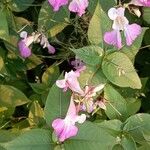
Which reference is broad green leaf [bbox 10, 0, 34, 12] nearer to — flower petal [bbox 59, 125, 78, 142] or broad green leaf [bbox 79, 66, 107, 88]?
broad green leaf [bbox 79, 66, 107, 88]

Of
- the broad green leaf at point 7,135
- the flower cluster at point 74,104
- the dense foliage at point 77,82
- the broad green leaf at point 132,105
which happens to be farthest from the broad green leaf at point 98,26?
the broad green leaf at point 7,135

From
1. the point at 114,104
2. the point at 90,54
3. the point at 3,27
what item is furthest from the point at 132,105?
the point at 3,27

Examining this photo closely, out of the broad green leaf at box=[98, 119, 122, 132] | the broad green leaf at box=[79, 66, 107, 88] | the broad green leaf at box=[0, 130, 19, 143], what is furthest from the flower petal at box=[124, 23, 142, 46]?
the broad green leaf at box=[0, 130, 19, 143]

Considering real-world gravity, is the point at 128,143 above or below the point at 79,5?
below

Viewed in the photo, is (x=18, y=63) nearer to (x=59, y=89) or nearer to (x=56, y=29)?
(x=56, y=29)

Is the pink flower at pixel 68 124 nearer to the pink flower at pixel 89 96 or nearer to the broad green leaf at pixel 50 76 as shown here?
the pink flower at pixel 89 96

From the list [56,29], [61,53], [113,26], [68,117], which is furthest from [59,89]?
[61,53]

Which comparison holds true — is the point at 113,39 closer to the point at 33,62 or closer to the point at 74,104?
the point at 74,104
